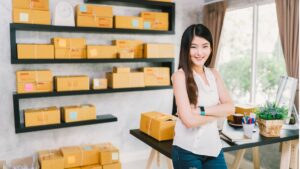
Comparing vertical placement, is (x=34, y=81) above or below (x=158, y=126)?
above

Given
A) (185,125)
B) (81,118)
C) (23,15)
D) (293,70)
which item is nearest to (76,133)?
(81,118)

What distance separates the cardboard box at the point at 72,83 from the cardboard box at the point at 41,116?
0.24 metres

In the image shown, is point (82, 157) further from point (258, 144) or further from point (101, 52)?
point (258, 144)

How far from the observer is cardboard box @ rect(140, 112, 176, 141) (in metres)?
2.14

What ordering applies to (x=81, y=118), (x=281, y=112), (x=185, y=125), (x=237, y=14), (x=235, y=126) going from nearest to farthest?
(x=185, y=125), (x=281, y=112), (x=235, y=126), (x=81, y=118), (x=237, y=14)

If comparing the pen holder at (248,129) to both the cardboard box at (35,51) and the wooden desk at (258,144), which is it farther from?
the cardboard box at (35,51)

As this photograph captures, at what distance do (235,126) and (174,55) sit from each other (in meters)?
1.78

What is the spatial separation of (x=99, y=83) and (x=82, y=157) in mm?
830

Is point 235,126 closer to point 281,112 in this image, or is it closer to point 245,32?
point 281,112

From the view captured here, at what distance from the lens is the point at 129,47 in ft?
11.8

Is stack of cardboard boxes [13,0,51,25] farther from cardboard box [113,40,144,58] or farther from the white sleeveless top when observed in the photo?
the white sleeveless top

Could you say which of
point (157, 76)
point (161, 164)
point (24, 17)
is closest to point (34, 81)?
point (24, 17)

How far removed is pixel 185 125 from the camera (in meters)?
1.62

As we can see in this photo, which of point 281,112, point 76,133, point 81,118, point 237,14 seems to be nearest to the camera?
point 281,112
